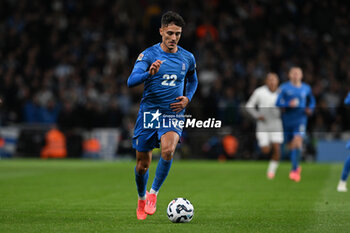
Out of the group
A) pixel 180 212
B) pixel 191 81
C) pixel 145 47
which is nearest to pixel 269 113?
pixel 191 81

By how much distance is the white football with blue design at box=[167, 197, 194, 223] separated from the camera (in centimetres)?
802

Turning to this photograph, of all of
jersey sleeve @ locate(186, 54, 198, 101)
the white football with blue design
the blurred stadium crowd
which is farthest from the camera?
the blurred stadium crowd

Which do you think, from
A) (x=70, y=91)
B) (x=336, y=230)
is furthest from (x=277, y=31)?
(x=336, y=230)

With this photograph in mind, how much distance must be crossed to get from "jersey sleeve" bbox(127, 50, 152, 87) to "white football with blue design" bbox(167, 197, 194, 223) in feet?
4.91

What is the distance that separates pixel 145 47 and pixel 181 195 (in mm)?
14594

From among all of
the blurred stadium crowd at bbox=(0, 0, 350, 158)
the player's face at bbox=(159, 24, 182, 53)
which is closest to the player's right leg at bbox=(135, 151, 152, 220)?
the player's face at bbox=(159, 24, 182, 53)

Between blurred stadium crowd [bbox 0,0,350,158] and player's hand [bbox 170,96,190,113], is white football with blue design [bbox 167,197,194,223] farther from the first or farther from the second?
blurred stadium crowd [bbox 0,0,350,158]

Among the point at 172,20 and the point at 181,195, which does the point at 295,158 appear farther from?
the point at 172,20

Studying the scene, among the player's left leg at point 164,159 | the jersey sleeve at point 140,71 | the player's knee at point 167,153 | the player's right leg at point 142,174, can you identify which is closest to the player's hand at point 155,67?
the jersey sleeve at point 140,71

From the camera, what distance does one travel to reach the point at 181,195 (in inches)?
462

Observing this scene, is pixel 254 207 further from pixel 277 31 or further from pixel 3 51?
pixel 3 51

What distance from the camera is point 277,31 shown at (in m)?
25.2

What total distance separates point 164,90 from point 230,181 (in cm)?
695

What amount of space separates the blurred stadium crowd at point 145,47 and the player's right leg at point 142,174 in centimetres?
1299
